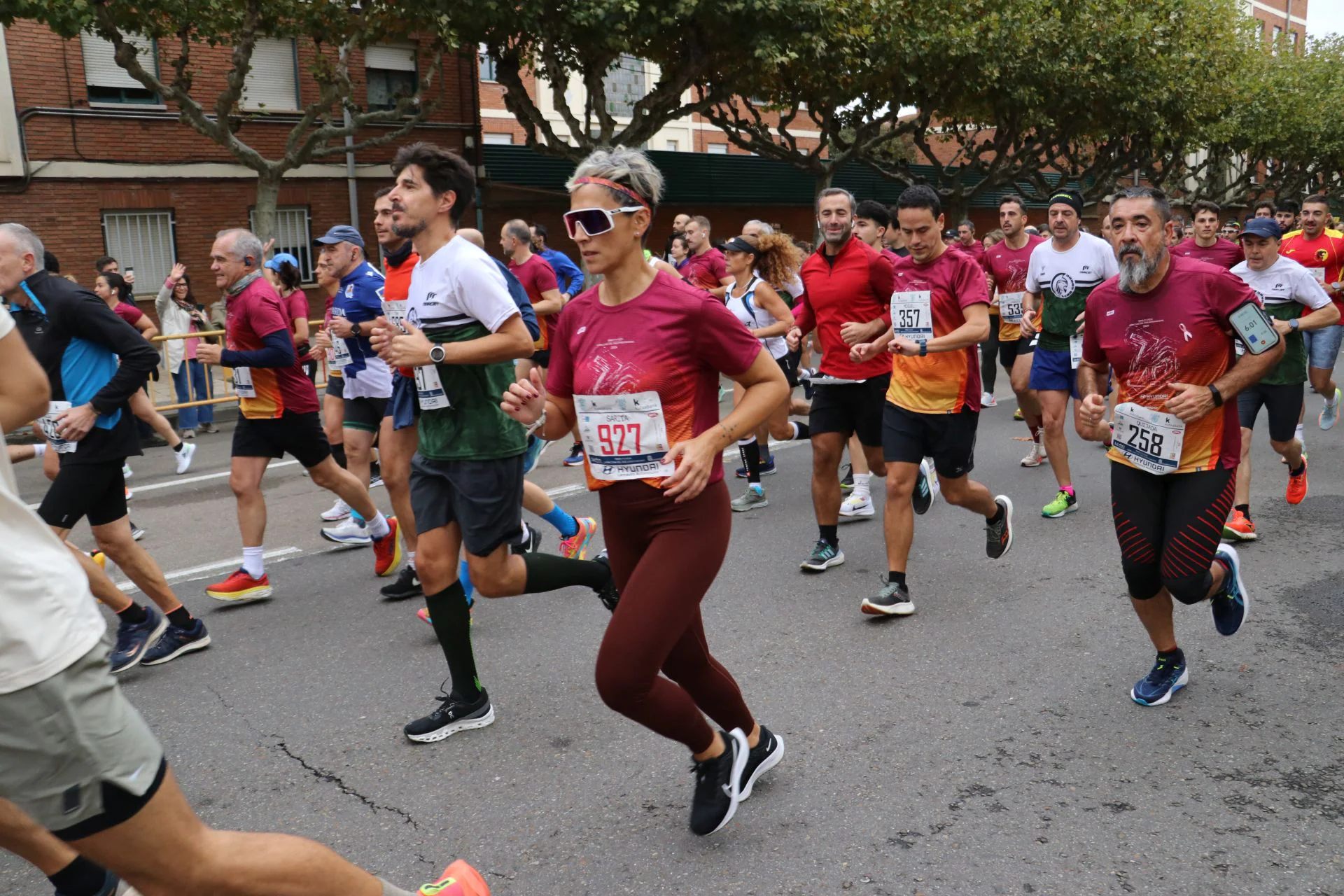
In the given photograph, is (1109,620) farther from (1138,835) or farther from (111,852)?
(111,852)

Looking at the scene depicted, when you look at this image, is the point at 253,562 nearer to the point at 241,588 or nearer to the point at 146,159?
the point at 241,588

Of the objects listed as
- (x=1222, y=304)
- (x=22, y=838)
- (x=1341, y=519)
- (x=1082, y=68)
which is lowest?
(x=1341, y=519)

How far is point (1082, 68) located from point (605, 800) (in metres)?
24.9

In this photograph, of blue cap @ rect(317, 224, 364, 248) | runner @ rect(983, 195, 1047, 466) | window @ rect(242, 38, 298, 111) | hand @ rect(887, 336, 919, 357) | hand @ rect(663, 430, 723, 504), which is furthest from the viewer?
window @ rect(242, 38, 298, 111)

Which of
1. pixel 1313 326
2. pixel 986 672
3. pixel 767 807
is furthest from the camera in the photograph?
pixel 1313 326

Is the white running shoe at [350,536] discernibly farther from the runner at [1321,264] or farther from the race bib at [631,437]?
the runner at [1321,264]

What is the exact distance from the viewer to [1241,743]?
395 centimetres

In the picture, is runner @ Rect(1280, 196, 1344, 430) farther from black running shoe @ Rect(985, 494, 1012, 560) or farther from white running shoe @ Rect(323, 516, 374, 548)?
white running shoe @ Rect(323, 516, 374, 548)

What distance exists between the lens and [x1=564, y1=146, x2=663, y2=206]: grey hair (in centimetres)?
332

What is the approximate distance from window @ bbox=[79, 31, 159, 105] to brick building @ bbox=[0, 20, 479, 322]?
2cm

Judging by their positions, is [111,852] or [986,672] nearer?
[111,852]

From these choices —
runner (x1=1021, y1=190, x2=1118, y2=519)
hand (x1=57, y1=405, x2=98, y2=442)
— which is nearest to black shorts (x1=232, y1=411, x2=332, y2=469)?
hand (x1=57, y1=405, x2=98, y2=442)

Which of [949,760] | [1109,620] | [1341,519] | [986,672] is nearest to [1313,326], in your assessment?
[1341,519]

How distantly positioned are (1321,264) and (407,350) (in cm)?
785
